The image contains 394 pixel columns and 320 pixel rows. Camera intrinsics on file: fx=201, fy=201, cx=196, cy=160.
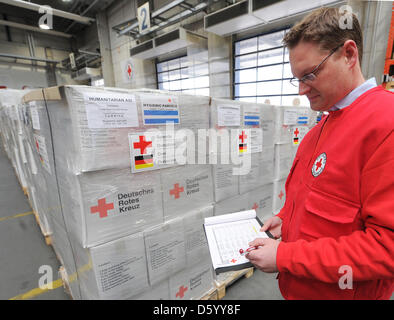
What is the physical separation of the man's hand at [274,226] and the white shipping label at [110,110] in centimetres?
81

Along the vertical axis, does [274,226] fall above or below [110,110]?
below

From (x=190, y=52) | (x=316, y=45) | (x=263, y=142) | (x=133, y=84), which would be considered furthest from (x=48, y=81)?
(x=316, y=45)

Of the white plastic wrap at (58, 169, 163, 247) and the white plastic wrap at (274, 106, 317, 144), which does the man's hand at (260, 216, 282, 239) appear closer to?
the white plastic wrap at (58, 169, 163, 247)

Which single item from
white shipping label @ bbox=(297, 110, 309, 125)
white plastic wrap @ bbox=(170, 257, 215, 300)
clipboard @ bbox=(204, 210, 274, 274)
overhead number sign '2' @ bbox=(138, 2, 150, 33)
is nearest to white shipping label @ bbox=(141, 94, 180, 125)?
clipboard @ bbox=(204, 210, 274, 274)

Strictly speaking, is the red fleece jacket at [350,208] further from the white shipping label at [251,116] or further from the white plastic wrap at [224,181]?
the white shipping label at [251,116]

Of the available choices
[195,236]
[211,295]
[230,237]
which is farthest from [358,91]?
[211,295]

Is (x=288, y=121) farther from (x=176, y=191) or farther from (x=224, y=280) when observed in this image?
(x=224, y=280)

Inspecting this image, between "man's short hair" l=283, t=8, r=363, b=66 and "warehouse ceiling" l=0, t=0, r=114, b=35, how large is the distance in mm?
9475

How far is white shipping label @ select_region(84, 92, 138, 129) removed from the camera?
2.95 feet

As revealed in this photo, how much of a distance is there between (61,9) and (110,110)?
11.3m

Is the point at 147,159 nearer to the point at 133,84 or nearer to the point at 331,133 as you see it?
the point at 331,133

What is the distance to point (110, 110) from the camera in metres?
0.95

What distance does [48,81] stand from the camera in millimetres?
10805

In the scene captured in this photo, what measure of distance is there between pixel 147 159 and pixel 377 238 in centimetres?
96
